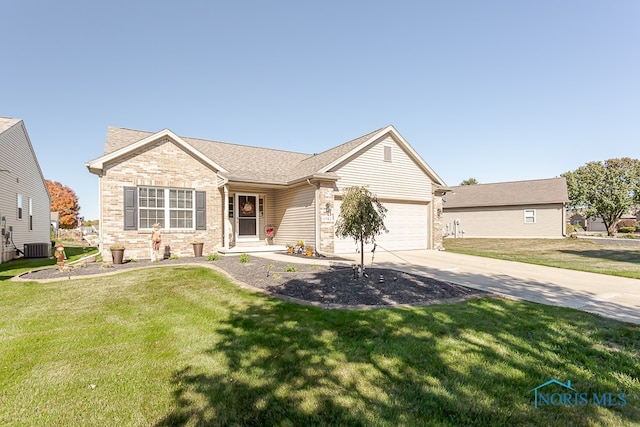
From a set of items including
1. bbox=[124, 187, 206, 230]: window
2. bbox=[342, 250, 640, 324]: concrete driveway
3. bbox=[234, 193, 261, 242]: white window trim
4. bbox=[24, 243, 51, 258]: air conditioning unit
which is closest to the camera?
bbox=[342, 250, 640, 324]: concrete driveway

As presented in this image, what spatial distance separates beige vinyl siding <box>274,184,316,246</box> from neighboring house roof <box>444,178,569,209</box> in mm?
17004

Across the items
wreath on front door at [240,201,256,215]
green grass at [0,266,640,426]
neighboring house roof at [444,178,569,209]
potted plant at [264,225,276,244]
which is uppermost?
neighboring house roof at [444,178,569,209]

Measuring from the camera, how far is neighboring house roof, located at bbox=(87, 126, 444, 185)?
41.4ft

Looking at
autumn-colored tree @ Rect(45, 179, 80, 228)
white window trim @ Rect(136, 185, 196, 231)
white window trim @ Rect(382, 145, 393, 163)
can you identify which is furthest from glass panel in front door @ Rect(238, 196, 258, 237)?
autumn-colored tree @ Rect(45, 179, 80, 228)

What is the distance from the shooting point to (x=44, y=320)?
203 inches

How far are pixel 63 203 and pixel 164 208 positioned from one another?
2025 inches

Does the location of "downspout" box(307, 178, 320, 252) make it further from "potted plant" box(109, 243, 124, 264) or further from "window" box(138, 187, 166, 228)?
"potted plant" box(109, 243, 124, 264)

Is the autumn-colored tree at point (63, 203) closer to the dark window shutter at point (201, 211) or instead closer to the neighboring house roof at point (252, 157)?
the neighboring house roof at point (252, 157)

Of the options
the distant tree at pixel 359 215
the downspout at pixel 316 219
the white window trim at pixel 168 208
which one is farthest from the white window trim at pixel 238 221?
the distant tree at pixel 359 215

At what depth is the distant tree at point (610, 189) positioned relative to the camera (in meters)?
32.1

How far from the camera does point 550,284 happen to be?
7645 millimetres

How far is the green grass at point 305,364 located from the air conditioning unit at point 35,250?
13.4 metres

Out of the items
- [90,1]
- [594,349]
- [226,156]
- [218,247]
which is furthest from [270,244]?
[594,349]

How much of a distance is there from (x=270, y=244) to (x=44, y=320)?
36.3 ft
